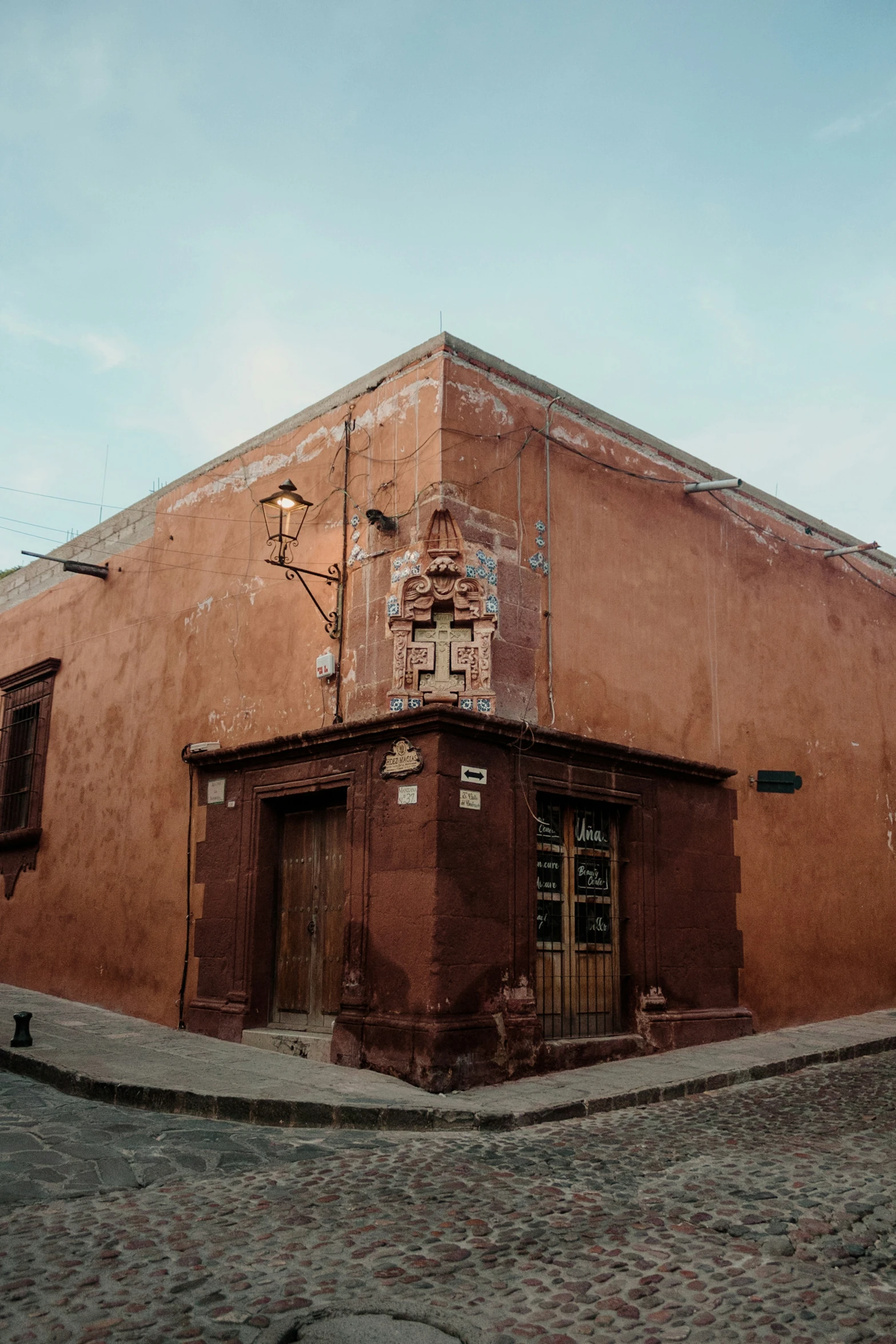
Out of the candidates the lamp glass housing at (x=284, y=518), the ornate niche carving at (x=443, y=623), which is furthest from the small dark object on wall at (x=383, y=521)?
the lamp glass housing at (x=284, y=518)

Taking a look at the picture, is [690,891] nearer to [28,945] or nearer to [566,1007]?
[566,1007]

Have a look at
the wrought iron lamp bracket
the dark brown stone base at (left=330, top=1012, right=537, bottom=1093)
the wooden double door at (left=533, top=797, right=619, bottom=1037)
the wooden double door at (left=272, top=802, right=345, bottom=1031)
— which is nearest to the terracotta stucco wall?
the wooden double door at (left=533, top=797, right=619, bottom=1037)

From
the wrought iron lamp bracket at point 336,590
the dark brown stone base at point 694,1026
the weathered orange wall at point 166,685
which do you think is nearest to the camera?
the wrought iron lamp bracket at point 336,590

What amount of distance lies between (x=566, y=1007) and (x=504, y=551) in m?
3.60

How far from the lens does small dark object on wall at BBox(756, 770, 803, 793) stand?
10.8 m

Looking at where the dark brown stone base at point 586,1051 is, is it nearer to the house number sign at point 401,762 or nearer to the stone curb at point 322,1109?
the stone curb at point 322,1109

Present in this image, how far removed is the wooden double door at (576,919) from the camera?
8656 mm

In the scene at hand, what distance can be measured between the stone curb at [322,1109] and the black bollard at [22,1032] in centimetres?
64

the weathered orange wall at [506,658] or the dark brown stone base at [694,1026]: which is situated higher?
the weathered orange wall at [506,658]

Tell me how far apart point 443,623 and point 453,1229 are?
4.90 m

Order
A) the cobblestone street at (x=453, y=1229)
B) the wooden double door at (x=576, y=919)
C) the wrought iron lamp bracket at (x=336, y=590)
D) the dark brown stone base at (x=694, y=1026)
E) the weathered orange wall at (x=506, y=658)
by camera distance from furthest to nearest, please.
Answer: the dark brown stone base at (x=694, y=1026)
the wrought iron lamp bracket at (x=336, y=590)
the weathered orange wall at (x=506, y=658)
the wooden double door at (x=576, y=919)
the cobblestone street at (x=453, y=1229)

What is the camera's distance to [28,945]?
1201 cm

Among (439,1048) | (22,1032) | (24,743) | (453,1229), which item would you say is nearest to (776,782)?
(439,1048)

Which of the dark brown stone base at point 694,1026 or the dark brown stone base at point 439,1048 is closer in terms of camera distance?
the dark brown stone base at point 439,1048
